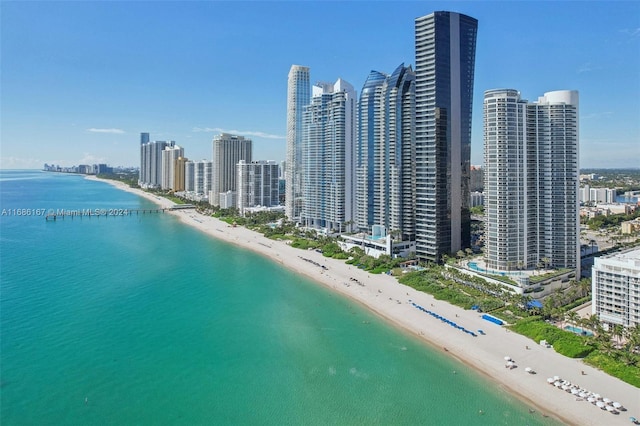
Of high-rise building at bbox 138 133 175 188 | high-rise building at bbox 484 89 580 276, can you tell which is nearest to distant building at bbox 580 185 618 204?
high-rise building at bbox 484 89 580 276

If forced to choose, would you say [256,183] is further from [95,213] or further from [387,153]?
[387,153]

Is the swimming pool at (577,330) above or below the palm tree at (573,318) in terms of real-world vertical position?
below

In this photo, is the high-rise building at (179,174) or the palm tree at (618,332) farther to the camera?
the high-rise building at (179,174)

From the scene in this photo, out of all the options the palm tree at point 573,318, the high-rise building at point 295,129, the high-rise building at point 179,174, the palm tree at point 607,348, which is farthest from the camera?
the high-rise building at point 179,174

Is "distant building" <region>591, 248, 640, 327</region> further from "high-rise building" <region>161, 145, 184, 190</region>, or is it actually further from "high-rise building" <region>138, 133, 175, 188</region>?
"high-rise building" <region>138, 133, 175, 188</region>

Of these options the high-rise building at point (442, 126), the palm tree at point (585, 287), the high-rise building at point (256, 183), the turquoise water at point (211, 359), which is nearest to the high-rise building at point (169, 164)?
the high-rise building at point (256, 183)

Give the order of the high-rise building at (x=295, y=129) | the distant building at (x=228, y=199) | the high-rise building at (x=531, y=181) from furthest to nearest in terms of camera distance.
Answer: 1. the distant building at (x=228, y=199)
2. the high-rise building at (x=295, y=129)
3. the high-rise building at (x=531, y=181)

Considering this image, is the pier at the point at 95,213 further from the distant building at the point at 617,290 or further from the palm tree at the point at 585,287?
the distant building at the point at 617,290

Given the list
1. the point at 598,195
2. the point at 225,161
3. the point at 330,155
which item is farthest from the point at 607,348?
the point at 225,161
